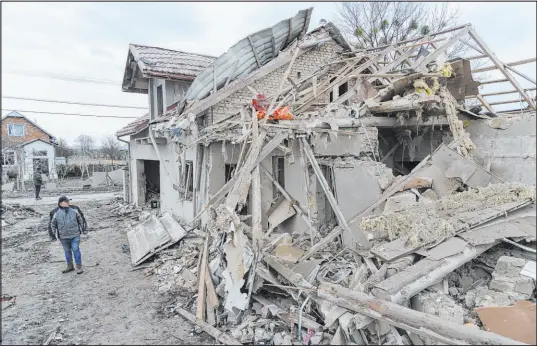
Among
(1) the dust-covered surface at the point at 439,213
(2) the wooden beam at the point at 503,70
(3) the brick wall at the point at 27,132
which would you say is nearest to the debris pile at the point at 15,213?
(1) the dust-covered surface at the point at 439,213

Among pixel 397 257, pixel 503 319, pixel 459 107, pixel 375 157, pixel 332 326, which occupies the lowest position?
pixel 332 326

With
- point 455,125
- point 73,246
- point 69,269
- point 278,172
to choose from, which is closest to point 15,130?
point 69,269

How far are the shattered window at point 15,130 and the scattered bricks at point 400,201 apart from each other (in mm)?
38078

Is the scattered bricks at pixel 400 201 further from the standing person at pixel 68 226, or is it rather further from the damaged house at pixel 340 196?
the standing person at pixel 68 226

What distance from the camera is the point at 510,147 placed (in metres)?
6.57

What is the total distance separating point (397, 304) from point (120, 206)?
14.9m

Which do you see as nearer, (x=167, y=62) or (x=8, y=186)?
(x=167, y=62)

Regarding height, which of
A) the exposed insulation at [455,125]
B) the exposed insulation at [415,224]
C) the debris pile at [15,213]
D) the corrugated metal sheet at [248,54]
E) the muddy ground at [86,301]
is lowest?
the muddy ground at [86,301]

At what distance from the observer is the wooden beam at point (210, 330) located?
4.76 meters

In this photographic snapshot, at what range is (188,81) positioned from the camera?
1162 centimetres

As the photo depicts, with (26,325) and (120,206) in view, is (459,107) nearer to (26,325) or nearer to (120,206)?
(26,325)

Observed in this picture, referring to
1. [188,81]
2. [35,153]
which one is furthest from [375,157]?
[35,153]

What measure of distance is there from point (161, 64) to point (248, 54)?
3234 mm

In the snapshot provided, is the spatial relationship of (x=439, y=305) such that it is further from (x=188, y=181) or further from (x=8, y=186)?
(x=8, y=186)
